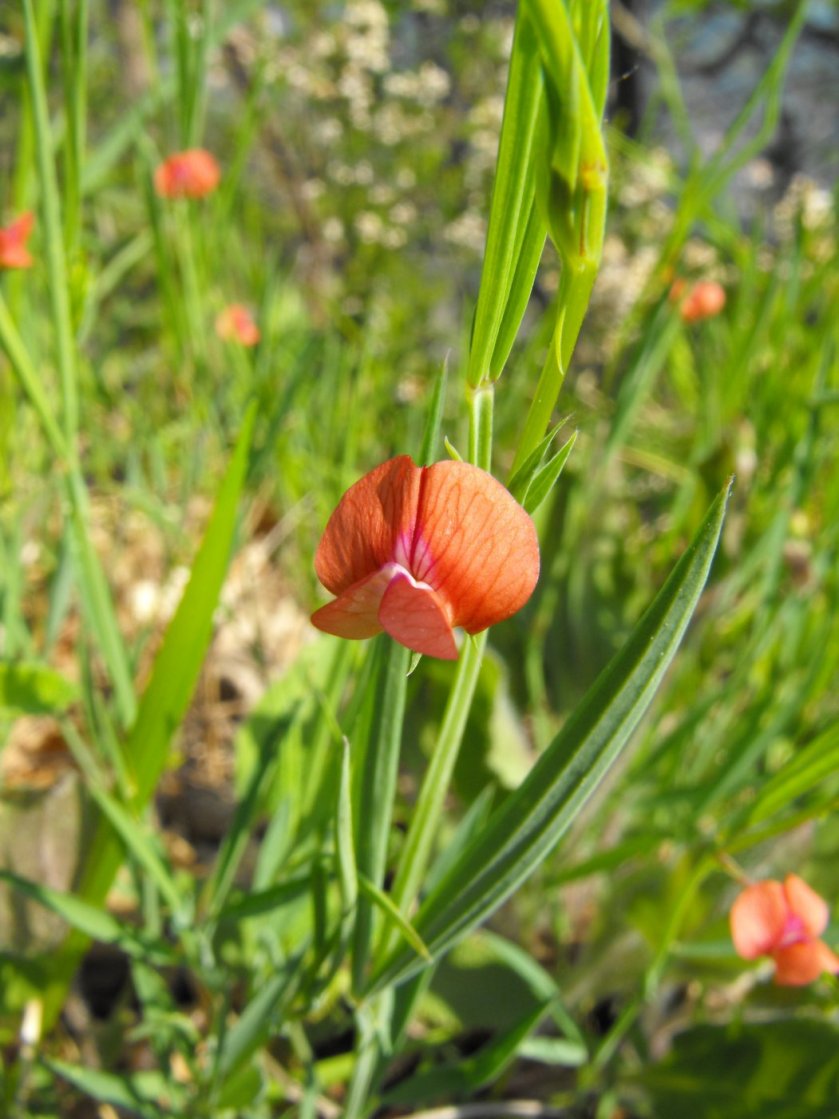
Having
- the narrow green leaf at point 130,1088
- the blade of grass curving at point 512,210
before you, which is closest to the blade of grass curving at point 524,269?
the blade of grass curving at point 512,210

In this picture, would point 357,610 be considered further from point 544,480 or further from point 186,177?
point 186,177

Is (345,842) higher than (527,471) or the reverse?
the reverse

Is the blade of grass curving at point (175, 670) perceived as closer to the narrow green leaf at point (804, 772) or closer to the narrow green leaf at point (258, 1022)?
the narrow green leaf at point (258, 1022)

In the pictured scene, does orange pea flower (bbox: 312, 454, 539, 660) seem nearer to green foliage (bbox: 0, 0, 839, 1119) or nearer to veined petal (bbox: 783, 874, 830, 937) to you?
green foliage (bbox: 0, 0, 839, 1119)

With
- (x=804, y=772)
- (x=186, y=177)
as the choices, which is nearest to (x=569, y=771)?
(x=804, y=772)

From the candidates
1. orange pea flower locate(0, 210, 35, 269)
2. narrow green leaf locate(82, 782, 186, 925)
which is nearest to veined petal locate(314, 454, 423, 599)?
narrow green leaf locate(82, 782, 186, 925)

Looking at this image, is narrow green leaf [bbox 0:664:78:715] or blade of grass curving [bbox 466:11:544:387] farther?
narrow green leaf [bbox 0:664:78:715]
